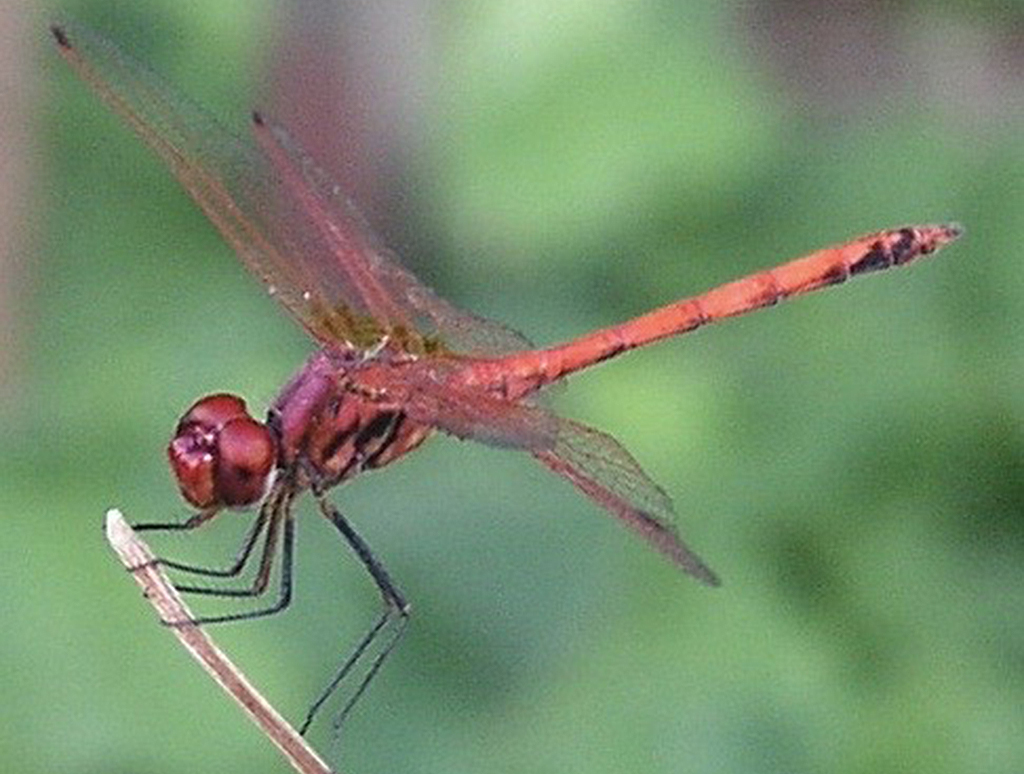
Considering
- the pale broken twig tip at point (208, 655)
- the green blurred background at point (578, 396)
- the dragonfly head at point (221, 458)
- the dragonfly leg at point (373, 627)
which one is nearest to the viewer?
the pale broken twig tip at point (208, 655)

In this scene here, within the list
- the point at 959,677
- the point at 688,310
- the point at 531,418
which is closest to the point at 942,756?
the point at 959,677

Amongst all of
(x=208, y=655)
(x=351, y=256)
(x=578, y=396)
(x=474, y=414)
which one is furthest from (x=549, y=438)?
(x=578, y=396)

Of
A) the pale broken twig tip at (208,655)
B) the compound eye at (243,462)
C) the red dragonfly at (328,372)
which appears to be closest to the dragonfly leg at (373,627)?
the red dragonfly at (328,372)

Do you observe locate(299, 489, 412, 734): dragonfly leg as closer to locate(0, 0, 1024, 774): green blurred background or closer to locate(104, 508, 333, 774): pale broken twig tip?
locate(0, 0, 1024, 774): green blurred background

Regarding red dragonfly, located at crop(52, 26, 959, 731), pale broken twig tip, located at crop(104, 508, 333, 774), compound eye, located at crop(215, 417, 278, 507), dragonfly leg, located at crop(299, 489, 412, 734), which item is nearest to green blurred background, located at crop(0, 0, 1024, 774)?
dragonfly leg, located at crop(299, 489, 412, 734)

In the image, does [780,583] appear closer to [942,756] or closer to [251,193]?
[942,756]

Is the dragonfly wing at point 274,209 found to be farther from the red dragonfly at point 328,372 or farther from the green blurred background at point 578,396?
the green blurred background at point 578,396

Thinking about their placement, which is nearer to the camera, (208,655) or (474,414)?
(208,655)

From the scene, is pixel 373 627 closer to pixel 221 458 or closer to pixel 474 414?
pixel 474 414
